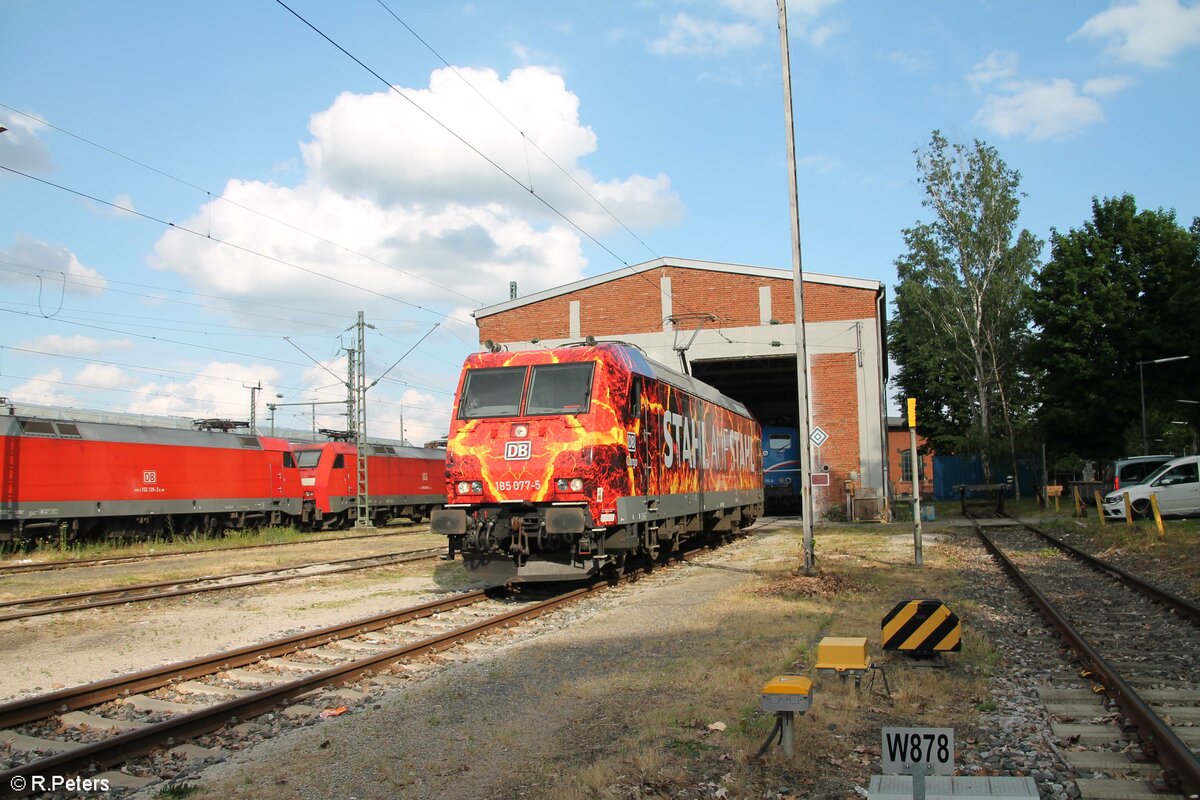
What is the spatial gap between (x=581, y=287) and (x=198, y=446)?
13220mm

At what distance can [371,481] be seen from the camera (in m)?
32.3

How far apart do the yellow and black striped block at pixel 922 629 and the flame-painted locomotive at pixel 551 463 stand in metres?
4.52

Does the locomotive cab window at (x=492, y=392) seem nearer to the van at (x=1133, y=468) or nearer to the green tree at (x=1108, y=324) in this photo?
the van at (x=1133, y=468)

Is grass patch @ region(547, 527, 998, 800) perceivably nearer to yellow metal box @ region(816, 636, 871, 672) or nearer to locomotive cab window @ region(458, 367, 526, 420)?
yellow metal box @ region(816, 636, 871, 672)

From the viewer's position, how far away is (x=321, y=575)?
15.9 meters

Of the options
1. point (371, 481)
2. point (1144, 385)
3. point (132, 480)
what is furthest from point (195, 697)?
point (1144, 385)

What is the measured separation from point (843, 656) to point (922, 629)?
1.07 m

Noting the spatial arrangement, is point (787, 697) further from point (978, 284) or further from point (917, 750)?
point (978, 284)

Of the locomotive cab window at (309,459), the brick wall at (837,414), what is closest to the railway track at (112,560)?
the locomotive cab window at (309,459)

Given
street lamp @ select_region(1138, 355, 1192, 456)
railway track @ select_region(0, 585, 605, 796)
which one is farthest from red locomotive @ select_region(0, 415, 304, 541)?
street lamp @ select_region(1138, 355, 1192, 456)

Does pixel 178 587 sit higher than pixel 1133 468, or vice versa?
pixel 1133 468

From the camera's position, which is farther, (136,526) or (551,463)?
(136,526)

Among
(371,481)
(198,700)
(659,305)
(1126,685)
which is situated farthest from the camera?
(371,481)

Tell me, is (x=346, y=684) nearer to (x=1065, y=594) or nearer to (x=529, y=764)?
(x=529, y=764)
